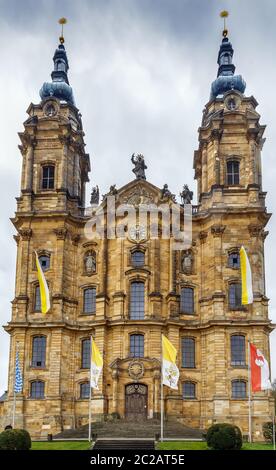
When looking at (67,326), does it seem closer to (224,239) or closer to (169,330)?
(169,330)

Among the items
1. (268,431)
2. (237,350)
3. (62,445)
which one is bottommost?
(62,445)

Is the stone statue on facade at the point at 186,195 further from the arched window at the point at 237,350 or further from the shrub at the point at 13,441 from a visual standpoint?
the shrub at the point at 13,441

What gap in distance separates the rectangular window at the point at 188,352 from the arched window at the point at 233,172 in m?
13.4

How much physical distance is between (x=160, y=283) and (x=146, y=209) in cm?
616

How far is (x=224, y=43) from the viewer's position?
214 ft

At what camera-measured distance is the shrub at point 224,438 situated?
37594 millimetres

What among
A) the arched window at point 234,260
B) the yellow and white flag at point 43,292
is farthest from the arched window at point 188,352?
the yellow and white flag at point 43,292

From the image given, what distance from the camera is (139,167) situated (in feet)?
192

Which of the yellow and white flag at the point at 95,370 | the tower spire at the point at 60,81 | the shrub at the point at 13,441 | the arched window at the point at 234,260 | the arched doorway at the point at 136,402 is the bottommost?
the shrub at the point at 13,441

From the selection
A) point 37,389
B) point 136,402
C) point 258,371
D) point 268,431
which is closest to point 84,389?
point 37,389

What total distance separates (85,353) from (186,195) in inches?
605

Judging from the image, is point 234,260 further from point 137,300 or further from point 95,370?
point 95,370
